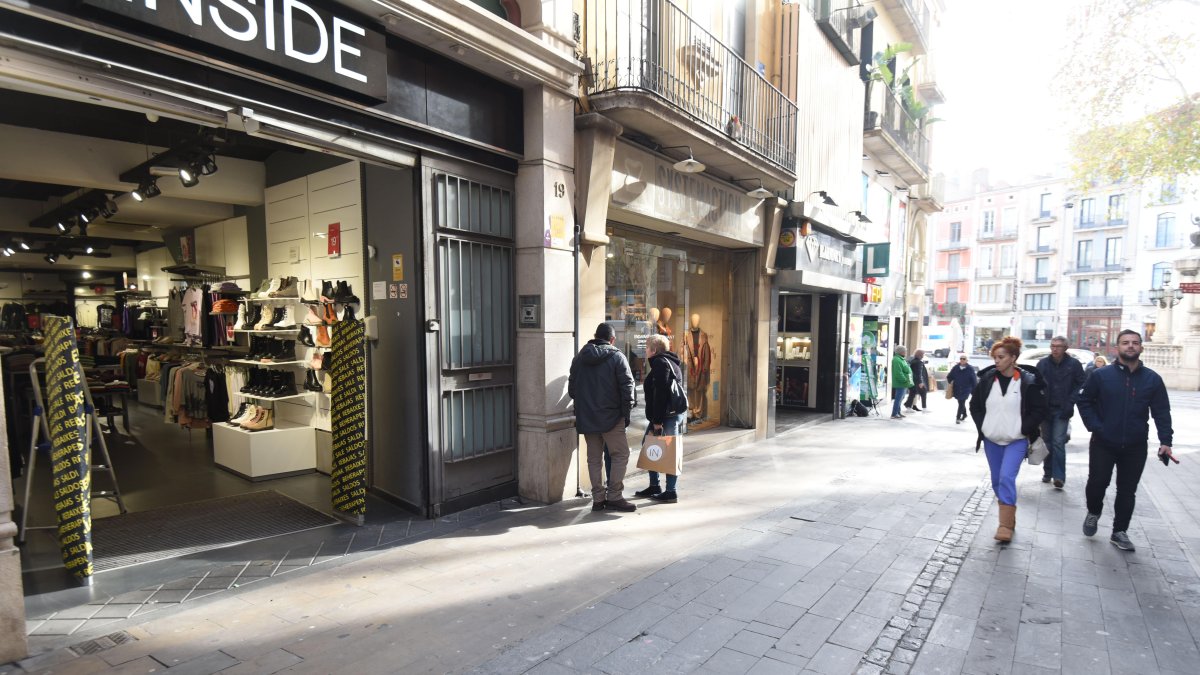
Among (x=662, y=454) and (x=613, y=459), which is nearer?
(x=613, y=459)

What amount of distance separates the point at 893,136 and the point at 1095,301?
4352 cm

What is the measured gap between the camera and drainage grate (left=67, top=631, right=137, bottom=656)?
11.4 ft

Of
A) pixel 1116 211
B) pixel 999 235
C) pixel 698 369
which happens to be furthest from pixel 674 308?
pixel 999 235

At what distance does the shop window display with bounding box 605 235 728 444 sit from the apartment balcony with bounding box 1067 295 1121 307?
49.5 metres

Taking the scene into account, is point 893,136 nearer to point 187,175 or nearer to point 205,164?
point 205,164

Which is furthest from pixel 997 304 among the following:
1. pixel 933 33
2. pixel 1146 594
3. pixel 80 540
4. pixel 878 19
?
pixel 80 540

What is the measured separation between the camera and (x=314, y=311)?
23.0 ft

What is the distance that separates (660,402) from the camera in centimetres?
662

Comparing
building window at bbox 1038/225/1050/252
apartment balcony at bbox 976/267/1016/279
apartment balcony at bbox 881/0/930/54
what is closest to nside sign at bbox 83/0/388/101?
apartment balcony at bbox 881/0/930/54

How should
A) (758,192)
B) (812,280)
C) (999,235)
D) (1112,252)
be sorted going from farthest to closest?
1. (999,235)
2. (1112,252)
3. (812,280)
4. (758,192)

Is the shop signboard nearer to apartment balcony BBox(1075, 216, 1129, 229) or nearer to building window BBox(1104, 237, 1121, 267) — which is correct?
apartment balcony BBox(1075, 216, 1129, 229)

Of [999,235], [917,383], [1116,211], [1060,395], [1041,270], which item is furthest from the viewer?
[999,235]

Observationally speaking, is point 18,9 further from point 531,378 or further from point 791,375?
point 791,375

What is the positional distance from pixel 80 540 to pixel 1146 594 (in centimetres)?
791
